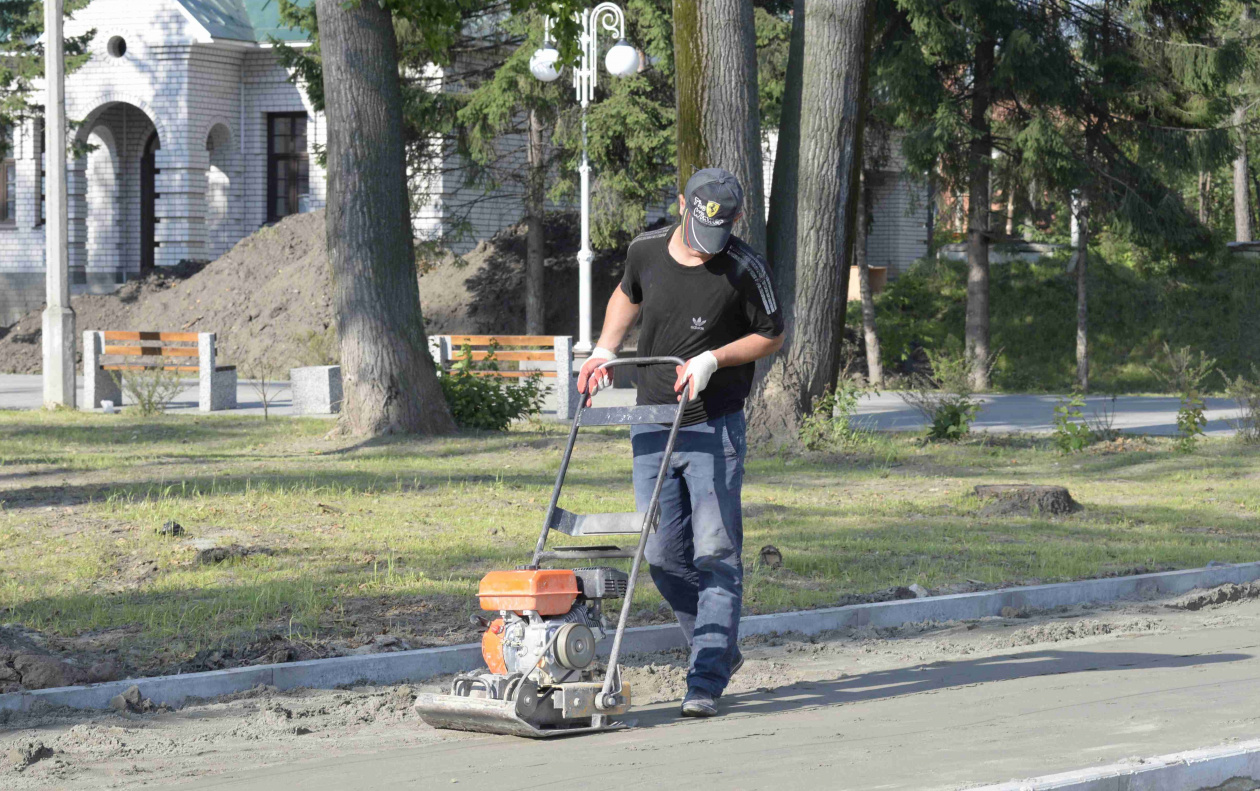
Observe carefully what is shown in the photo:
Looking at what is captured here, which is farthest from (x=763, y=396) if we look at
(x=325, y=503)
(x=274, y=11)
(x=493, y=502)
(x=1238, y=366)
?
(x=274, y=11)

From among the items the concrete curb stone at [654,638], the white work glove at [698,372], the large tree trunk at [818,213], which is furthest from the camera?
the large tree trunk at [818,213]

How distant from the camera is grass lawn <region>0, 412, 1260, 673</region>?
7988 millimetres

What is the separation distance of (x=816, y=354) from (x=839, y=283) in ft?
2.66

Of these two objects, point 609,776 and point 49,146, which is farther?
point 49,146

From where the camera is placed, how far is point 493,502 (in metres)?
12.2

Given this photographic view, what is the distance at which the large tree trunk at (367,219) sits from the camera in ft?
54.1

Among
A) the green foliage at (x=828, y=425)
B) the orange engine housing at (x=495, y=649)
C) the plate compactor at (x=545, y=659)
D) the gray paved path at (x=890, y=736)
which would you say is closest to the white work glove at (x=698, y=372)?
the plate compactor at (x=545, y=659)

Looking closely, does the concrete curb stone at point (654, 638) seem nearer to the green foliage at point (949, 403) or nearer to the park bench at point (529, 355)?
the green foliage at point (949, 403)

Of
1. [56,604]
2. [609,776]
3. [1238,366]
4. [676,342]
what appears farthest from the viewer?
[1238,366]

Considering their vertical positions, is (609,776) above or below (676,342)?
below

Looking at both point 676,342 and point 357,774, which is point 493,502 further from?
point 357,774

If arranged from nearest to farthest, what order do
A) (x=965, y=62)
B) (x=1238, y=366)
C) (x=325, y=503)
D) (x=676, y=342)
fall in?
(x=676, y=342) → (x=325, y=503) → (x=965, y=62) → (x=1238, y=366)

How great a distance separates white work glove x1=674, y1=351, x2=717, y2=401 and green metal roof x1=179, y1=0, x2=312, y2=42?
33044 mm

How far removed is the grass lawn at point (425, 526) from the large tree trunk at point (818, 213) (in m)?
0.79
